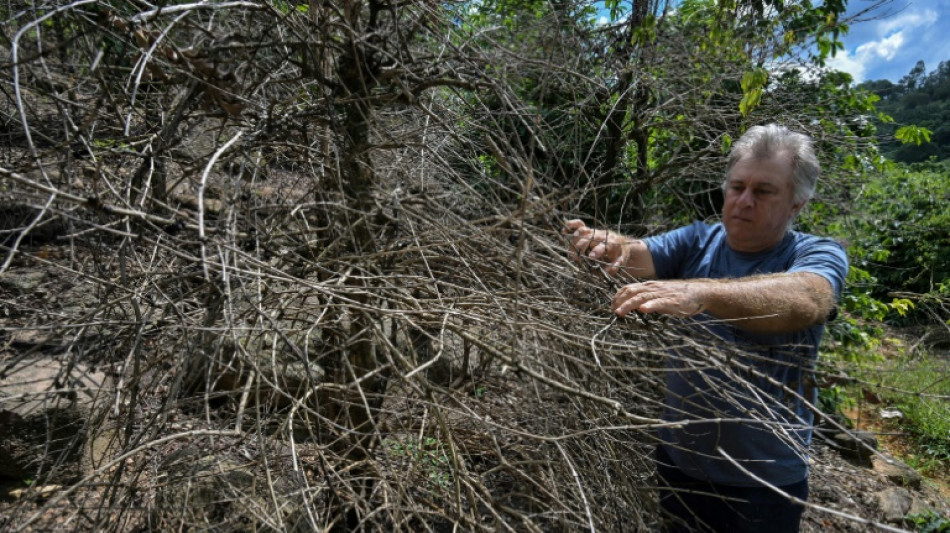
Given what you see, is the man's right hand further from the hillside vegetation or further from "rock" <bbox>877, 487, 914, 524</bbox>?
"rock" <bbox>877, 487, 914, 524</bbox>

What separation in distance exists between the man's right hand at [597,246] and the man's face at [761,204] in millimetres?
396

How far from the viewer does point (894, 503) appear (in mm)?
3969

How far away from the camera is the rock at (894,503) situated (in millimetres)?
3844

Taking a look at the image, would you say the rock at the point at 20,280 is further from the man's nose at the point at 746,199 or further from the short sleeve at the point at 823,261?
the short sleeve at the point at 823,261

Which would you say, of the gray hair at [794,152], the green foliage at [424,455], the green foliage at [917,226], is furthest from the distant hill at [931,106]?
the green foliage at [424,455]

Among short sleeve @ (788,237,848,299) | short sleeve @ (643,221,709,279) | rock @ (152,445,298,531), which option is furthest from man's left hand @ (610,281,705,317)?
rock @ (152,445,298,531)

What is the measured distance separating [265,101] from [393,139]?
461 millimetres

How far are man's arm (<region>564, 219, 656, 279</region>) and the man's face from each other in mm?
317

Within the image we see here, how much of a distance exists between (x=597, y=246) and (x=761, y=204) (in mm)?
607

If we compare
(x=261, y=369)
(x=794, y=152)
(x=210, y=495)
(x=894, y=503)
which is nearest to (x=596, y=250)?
(x=794, y=152)

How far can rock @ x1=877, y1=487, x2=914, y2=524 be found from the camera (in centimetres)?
384

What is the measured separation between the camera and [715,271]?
2240 mm

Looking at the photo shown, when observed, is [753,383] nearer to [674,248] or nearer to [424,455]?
[674,248]

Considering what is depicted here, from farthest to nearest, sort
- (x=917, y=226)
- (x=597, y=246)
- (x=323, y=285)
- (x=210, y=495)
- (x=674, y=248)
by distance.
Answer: (x=917, y=226) → (x=210, y=495) → (x=674, y=248) → (x=597, y=246) → (x=323, y=285)
